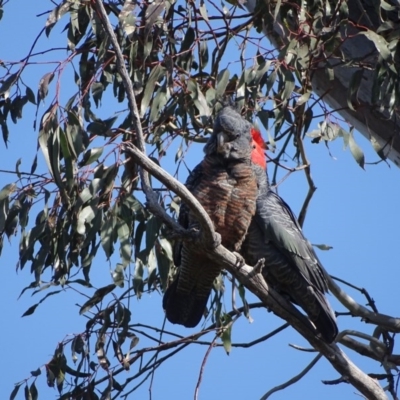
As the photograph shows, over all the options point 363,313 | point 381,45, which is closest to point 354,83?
point 381,45

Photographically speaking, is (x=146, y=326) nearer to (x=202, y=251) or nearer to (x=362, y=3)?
(x=202, y=251)

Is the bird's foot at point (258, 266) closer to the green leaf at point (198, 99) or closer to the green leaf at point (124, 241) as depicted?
the green leaf at point (124, 241)

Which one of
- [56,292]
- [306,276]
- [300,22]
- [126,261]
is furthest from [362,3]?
[56,292]

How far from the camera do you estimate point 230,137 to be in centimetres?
362

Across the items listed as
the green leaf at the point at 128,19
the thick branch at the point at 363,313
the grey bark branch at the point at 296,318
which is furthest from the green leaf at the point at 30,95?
the thick branch at the point at 363,313

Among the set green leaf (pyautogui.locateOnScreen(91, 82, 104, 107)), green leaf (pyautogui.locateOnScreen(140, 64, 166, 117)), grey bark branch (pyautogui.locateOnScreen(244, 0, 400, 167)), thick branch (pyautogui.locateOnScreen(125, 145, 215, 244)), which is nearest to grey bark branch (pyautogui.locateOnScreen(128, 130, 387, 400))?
thick branch (pyautogui.locateOnScreen(125, 145, 215, 244))

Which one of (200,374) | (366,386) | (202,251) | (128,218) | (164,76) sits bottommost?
(366,386)

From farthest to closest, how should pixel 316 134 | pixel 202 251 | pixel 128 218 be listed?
pixel 316 134 → pixel 128 218 → pixel 202 251

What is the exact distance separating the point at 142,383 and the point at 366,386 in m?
1.12

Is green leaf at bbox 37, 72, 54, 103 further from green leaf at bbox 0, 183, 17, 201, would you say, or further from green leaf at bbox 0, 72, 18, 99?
green leaf at bbox 0, 183, 17, 201

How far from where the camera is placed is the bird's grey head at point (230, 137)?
360 cm

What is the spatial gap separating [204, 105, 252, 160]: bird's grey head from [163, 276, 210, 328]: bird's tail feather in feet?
1.95

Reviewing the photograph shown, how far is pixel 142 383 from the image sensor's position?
4.09 meters

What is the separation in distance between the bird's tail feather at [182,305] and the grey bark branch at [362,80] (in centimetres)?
111
